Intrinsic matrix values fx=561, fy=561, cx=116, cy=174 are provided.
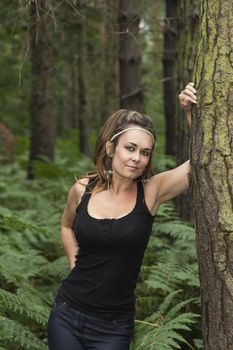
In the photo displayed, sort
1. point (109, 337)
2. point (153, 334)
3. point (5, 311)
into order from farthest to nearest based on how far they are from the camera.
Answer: point (5, 311) < point (153, 334) < point (109, 337)

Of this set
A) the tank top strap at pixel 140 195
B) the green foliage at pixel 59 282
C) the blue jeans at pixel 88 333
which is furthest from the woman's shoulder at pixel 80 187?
the green foliage at pixel 59 282

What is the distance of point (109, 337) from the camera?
328cm

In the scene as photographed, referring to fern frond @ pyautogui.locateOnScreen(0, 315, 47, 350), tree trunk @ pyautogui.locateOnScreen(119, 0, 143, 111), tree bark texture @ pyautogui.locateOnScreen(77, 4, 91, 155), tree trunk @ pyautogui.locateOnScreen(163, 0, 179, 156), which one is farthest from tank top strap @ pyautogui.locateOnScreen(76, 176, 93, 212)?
tree bark texture @ pyautogui.locateOnScreen(77, 4, 91, 155)

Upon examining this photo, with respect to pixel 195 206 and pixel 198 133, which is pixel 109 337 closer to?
pixel 195 206

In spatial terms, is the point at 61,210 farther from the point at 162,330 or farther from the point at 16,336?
the point at 162,330

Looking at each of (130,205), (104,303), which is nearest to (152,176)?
(130,205)

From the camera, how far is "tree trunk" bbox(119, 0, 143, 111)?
7.83 m

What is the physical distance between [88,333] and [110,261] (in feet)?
1.44

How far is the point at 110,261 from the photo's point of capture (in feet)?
10.8

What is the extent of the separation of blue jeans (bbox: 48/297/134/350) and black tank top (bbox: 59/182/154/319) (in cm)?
4

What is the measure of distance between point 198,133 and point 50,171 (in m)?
8.63

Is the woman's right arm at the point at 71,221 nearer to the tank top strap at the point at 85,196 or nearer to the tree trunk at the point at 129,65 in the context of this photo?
the tank top strap at the point at 85,196

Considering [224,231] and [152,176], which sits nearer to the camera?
[224,231]

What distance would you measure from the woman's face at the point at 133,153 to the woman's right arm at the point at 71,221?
1.25 ft
